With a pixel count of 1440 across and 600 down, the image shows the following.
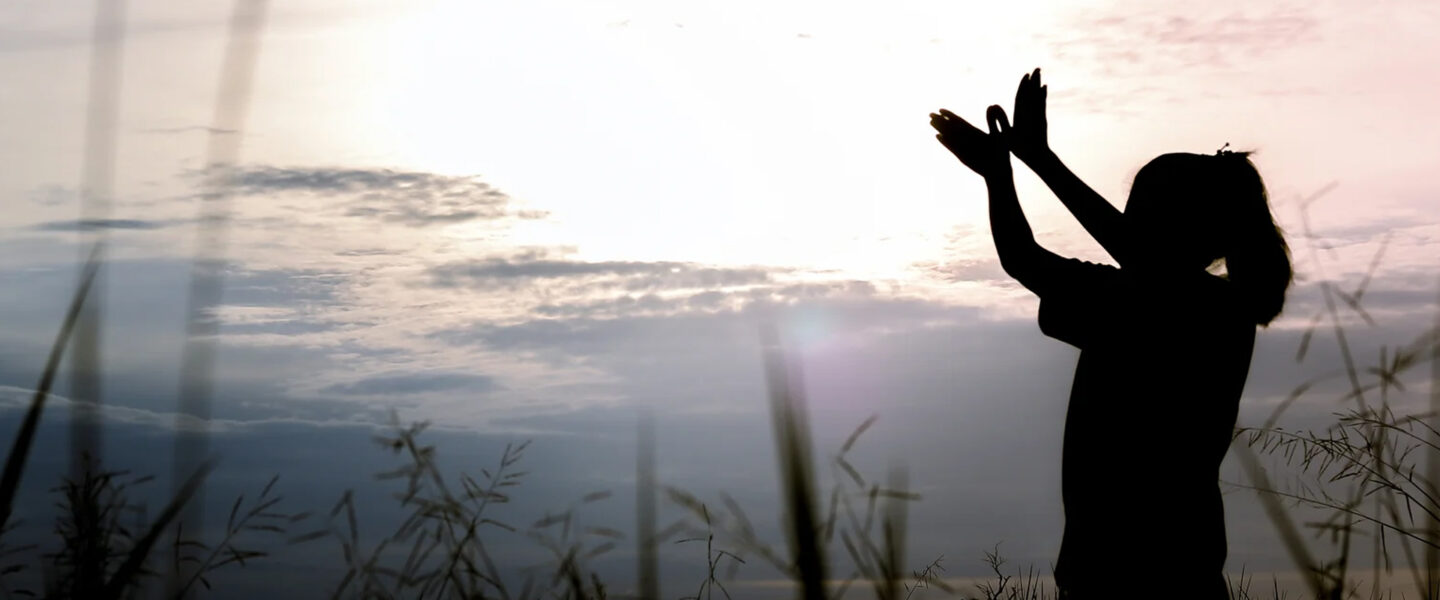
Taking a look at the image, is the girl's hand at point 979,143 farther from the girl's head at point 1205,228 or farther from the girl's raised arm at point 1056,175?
the girl's head at point 1205,228

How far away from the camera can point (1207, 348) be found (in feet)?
10.9

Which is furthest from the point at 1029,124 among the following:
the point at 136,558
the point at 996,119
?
the point at 136,558

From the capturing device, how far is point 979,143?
3.71 m

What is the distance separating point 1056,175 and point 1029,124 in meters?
0.20

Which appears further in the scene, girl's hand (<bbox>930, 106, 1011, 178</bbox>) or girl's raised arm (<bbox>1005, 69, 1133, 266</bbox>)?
girl's hand (<bbox>930, 106, 1011, 178</bbox>)

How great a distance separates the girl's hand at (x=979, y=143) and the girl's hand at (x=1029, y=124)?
0.04 m

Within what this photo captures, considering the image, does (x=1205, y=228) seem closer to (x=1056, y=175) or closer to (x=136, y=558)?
(x=1056, y=175)

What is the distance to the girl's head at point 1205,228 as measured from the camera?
11.3ft

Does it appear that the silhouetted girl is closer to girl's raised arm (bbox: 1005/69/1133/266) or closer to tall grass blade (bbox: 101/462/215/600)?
girl's raised arm (bbox: 1005/69/1133/266)

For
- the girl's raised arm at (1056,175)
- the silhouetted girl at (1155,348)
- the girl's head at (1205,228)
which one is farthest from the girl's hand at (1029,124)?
the girl's head at (1205,228)

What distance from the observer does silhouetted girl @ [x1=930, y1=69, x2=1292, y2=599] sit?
129 inches

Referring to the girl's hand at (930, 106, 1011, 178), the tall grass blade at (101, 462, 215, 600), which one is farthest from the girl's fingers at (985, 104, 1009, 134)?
the tall grass blade at (101, 462, 215, 600)

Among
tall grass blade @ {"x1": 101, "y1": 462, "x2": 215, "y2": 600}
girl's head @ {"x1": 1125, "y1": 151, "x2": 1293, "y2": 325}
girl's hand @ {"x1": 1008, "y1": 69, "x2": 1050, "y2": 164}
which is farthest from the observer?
girl's hand @ {"x1": 1008, "y1": 69, "x2": 1050, "y2": 164}

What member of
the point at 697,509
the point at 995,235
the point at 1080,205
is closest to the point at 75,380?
the point at 697,509
